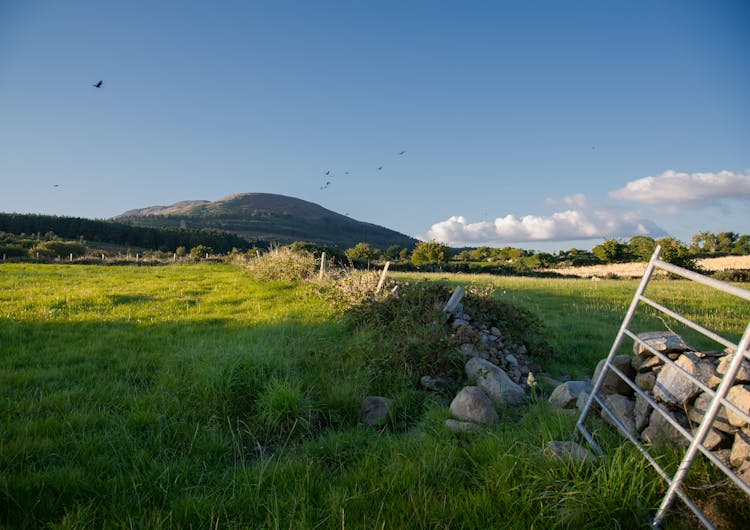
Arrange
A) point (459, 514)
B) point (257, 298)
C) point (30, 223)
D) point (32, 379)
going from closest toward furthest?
point (459, 514) < point (32, 379) < point (257, 298) < point (30, 223)

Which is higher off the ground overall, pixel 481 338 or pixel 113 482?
pixel 481 338

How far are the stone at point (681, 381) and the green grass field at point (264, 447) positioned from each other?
602mm

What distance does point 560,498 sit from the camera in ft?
9.32

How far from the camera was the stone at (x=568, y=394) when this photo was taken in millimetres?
4512

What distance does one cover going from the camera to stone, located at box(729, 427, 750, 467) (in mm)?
2707

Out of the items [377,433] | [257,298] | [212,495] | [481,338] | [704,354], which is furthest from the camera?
[257,298]

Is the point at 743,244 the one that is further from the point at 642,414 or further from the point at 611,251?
the point at 642,414

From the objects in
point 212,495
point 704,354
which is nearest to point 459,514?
point 212,495

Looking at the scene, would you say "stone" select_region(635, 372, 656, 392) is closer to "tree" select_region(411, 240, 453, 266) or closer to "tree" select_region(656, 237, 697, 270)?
"tree" select_region(656, 237, 697, 270)

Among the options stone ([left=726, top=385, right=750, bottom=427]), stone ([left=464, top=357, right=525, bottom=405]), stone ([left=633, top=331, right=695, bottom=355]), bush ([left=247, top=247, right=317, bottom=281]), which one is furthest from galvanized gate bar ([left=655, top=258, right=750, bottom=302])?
bush ([left=247, top=247, right=317, bottom=281])

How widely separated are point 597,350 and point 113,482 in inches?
310

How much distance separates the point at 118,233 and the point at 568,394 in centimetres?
9047

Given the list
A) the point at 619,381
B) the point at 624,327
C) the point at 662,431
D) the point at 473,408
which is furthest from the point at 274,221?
the point at 662,431

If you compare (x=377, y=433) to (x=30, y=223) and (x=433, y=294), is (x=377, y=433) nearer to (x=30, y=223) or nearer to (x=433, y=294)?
(x=433, y=294)
